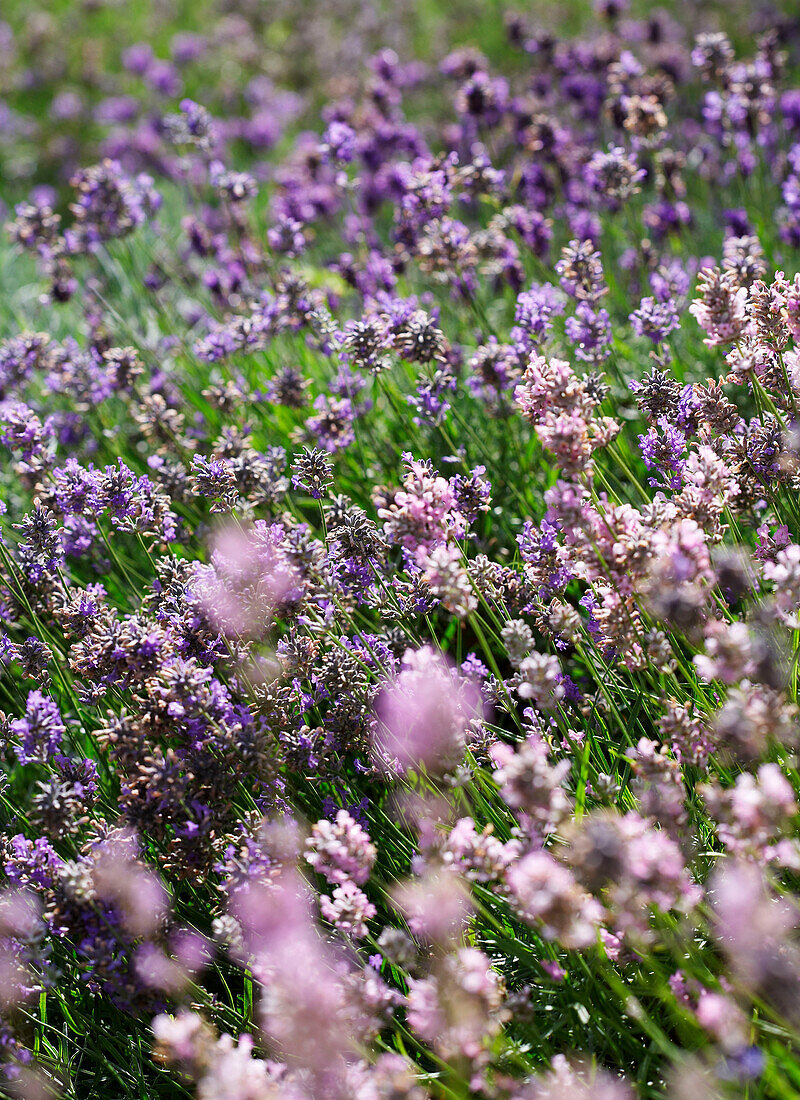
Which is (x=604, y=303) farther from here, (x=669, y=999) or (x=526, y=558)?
(x=669, y=999)

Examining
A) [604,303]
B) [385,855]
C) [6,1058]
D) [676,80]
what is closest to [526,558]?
[385,855]

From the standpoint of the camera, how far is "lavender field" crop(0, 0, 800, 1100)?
1835mm

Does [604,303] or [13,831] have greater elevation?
[604,303]

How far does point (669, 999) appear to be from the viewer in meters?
1.92

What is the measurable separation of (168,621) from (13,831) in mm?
1052

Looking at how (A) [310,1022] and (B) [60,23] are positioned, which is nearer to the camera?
(A) [310,1022]

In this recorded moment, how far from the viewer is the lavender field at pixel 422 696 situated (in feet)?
6.02

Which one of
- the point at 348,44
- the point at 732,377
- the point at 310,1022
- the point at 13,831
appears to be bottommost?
the point at 310,1022

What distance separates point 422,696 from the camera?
204cm

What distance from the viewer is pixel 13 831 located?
2.98m

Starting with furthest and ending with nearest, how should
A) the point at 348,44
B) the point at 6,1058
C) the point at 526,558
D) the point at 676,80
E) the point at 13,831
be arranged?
the point at 348,44 < the point at 676,80 < the point at 13,831 < the point at 526,558 < the point at 6,1058

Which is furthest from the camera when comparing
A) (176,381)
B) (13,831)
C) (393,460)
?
(176,381)

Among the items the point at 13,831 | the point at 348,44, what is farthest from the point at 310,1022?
the point at 348,44

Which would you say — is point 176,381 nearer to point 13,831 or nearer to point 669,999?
point 13,831
